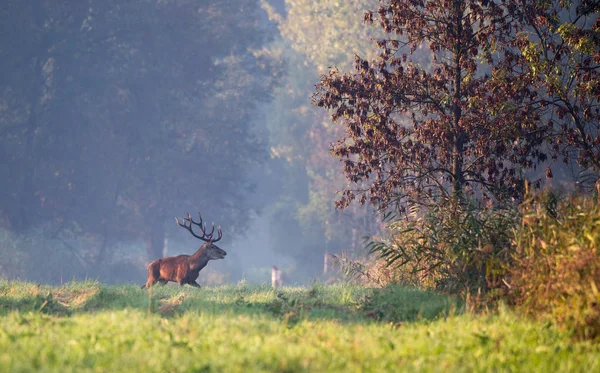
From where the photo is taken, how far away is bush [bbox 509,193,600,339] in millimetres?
9148

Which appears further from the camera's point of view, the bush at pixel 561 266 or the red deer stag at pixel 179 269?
the red deer stag at pixel 179 269

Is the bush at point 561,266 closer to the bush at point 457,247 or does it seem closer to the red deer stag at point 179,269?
the bush at point 457,247

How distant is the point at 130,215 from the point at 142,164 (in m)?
3.20

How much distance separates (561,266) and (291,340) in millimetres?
3631

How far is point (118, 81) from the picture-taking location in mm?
41031

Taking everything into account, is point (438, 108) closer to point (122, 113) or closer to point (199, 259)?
point (199, 259)

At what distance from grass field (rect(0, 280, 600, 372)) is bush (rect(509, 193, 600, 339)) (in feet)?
1.15

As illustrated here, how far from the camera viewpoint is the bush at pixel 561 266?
9.15 m

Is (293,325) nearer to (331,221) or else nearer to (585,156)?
(585,156)

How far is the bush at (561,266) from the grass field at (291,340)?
13.7 inches

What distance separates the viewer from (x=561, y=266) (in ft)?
32.0

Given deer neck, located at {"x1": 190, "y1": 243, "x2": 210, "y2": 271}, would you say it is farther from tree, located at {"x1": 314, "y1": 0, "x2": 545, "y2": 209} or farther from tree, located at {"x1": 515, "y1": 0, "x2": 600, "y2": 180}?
tree, located at {"x1": 515, "y1": 0, "x2": 600, "y2": 180}

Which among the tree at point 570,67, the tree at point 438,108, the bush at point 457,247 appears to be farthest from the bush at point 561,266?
the tree at point 438,108

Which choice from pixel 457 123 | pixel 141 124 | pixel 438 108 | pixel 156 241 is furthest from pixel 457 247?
pixel 156 241
